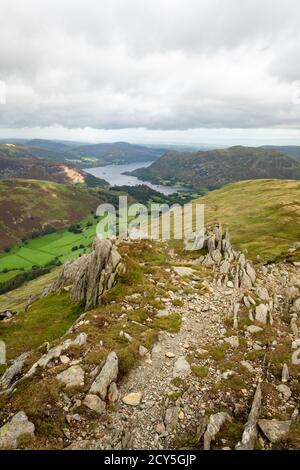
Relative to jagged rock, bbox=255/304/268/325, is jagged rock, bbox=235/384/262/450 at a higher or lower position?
higher

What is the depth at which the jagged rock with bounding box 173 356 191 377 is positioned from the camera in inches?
943

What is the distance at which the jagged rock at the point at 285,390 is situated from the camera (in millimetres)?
21875

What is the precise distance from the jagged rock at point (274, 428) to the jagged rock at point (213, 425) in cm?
193

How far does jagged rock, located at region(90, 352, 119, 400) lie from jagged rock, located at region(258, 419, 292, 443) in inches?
372

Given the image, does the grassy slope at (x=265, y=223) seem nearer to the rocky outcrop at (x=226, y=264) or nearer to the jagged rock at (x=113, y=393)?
the rocky outcrop at (x=226, y=264)

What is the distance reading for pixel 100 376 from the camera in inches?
861

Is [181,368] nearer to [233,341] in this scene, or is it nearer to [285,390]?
[233,341]

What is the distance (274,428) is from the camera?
18422 millimetres

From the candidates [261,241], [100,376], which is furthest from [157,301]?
[261,241]

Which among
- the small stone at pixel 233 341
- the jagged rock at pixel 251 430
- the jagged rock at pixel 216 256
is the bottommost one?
the jagged rock at pixel 216 256

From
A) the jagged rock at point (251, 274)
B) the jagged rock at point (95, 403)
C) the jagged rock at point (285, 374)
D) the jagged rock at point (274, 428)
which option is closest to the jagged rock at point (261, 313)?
the jagged rock at point (285, 374)

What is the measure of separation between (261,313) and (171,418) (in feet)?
57.9

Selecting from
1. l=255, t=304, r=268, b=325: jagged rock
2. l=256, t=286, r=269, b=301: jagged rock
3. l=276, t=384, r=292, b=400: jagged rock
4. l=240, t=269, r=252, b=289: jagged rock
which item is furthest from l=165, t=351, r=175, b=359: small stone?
l=240, t=269, r=252, b=289: jagged rock

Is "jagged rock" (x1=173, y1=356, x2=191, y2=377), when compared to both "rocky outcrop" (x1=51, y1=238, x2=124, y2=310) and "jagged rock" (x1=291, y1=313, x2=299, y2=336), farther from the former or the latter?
"rocky outcrop" (x1=51, y1=238, x2=124, y2=310)
